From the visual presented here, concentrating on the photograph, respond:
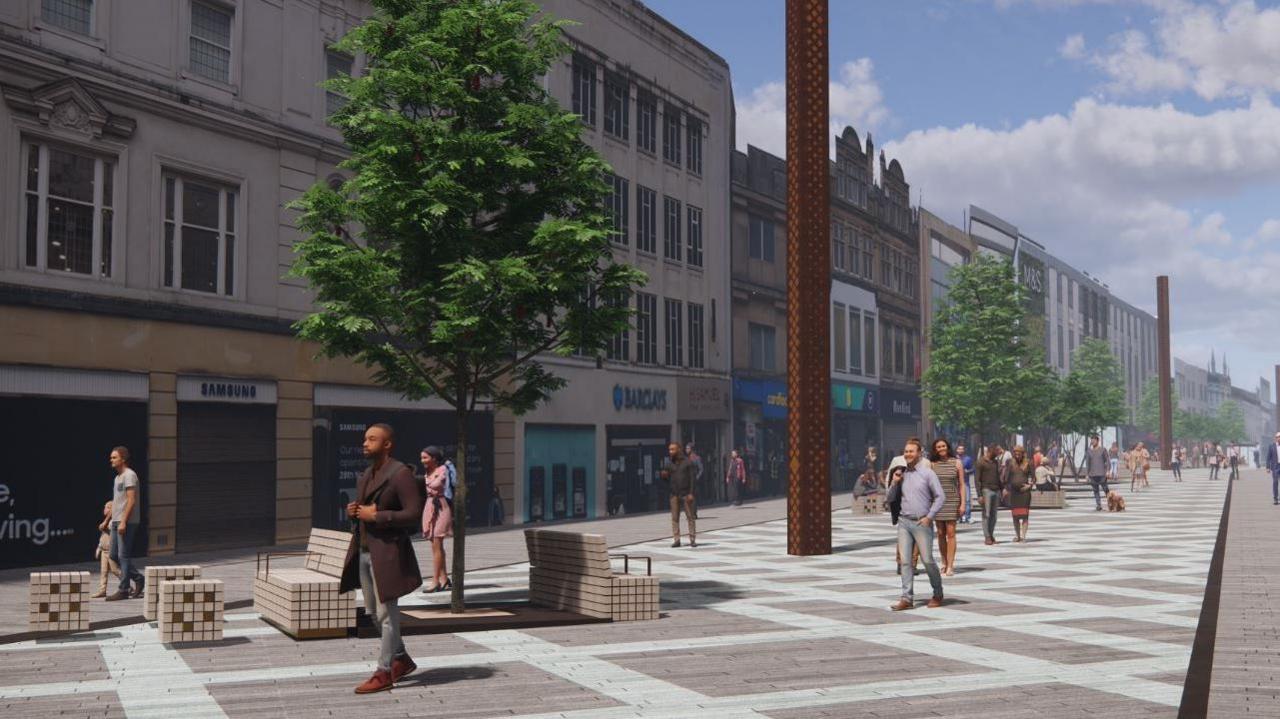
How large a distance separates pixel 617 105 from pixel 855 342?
22.9 metres

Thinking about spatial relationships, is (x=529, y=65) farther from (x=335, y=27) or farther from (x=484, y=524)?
(x=484, y=524)

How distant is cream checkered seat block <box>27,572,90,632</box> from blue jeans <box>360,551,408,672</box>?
4.55 metres

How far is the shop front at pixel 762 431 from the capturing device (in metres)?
45.6

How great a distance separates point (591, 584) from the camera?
13391mm

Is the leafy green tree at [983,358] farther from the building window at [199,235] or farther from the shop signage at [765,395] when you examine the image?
the building window at [199,235]

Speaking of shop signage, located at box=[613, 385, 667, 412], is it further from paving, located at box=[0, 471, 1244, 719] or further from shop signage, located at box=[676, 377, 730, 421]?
paving, located at box=[0, 471, 1244, 719]

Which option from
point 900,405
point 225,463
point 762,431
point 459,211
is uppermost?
point 459,211

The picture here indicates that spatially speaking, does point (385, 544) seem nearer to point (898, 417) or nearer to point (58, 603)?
point (58, 603)

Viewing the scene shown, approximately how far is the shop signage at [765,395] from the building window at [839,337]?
6530 millimetres

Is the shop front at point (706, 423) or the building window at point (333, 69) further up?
the building window at point (333, 69)

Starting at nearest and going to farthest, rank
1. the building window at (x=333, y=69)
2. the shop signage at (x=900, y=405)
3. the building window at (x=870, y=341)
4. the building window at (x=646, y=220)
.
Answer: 1. the building window at (x=333, y=69)
2. the building window at (x=646, y=220)
3. the building window at (x=870, y=341)
4. the shop signage at (x=900, y=405)

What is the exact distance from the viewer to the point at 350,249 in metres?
13.8

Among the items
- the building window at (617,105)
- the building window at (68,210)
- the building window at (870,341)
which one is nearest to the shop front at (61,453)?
the building window at (68,210)

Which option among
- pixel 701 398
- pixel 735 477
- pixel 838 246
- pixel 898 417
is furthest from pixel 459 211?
pixel 898 417
